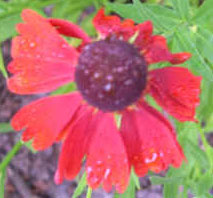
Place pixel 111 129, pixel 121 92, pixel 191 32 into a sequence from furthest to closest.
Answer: pixel 191 32
pixel 111 129
pixel 121 92

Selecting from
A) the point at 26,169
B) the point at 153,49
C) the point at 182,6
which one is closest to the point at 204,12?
the point at 182,6

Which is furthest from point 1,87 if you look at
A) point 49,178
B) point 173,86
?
point 173,86

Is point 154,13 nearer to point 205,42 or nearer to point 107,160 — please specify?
point 205,42

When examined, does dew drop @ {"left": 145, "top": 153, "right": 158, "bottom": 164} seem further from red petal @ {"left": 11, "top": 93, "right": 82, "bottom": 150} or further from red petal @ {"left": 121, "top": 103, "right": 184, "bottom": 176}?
red petal @ {"left": 11, "top": 93, "right": 82, "bottom": 150}

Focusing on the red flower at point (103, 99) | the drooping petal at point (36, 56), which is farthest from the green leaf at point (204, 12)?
the drooping petal at point (36, 56)

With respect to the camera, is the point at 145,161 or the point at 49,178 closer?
the point at 145,161

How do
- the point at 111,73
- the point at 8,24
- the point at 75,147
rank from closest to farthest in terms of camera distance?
the point at 111,73 → the point at 75,147 → the point at 8,24

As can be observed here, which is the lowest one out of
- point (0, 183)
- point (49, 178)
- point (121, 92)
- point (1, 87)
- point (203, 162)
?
point (49, 178)

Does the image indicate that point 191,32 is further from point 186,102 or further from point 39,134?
point 39,134
